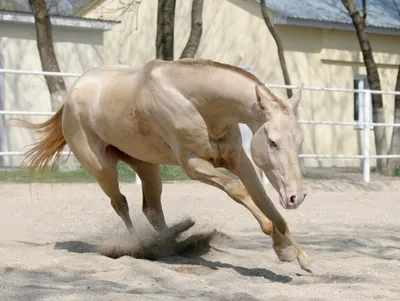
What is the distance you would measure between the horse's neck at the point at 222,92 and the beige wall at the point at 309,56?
1244 centimetres

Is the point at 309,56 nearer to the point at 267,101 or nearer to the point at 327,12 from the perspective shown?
the point at 327,12

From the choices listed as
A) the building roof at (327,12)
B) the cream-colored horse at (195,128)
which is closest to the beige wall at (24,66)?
the building roof at (327,12)

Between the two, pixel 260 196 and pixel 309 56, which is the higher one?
pixel 260 196

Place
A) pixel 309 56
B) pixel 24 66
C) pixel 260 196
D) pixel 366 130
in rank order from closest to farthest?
pixel 260 196
pixel 366 130
pixel 24 66
pixel 309 56

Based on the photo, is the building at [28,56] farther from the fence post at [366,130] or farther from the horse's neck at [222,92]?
the horse's neck at [222,92]

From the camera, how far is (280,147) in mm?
5250

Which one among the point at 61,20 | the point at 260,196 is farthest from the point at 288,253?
the point at 61,20

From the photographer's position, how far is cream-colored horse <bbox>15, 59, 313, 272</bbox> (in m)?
5.34

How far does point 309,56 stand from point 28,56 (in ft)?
20.0

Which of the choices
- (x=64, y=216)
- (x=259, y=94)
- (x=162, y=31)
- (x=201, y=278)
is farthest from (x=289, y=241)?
(x=162, y=31)

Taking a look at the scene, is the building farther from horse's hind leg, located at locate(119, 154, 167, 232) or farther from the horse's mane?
the horse's mane

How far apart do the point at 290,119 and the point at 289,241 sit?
2.77ft

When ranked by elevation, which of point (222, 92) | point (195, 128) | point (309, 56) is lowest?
point (309, 56)

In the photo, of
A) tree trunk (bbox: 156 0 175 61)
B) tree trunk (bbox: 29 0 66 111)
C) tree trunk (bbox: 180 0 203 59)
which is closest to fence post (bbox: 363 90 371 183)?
tree trunk (bbox: 180 0 203 59)
